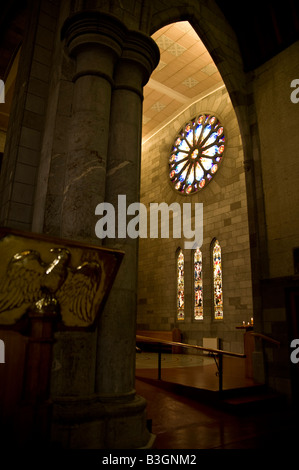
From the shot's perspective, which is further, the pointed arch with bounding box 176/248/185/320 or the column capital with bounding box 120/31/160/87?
the pointed arch with bounding box 176/248/185/320

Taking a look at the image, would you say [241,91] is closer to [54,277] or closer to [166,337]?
[54,277]

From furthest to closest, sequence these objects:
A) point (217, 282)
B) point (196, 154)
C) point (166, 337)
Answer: point (196, 154) < point (166, 337) < point (217, 282)

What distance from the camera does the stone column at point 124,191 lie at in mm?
2553

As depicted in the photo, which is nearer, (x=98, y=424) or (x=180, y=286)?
(x=98, y=424)

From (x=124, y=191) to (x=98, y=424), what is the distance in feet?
5.83

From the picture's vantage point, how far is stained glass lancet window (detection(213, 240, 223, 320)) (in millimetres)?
9219

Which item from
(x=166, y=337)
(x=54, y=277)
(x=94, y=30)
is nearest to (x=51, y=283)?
(x=54, y=277)

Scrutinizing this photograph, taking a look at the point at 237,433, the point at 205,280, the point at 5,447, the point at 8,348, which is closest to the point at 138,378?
the point at 237,433

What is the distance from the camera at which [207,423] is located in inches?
132

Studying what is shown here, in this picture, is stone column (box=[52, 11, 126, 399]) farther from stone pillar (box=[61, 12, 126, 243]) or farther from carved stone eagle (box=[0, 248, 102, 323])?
carved stone eagle (box=[0, 248, 102, 323])

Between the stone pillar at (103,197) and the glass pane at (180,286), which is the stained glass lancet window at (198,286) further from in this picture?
the stone pillar at (103,197)

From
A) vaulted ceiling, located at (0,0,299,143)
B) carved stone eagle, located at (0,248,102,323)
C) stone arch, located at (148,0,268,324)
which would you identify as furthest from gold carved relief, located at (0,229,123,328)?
vaulted ceiling, located at (0,0,299,143)

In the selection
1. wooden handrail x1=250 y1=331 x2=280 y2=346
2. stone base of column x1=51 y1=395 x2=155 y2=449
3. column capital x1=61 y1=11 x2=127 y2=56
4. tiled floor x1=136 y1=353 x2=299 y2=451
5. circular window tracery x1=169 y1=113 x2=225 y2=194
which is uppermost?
circular window tracery x1=169 y1=113 x2=225 y2=194

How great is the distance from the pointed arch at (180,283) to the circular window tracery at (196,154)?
2.14 meters
